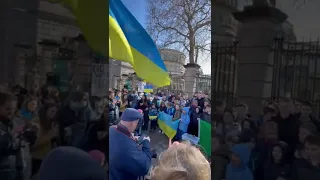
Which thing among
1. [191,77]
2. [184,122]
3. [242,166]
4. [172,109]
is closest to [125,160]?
[242,166]

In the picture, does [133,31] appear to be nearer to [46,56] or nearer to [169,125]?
[46,56]

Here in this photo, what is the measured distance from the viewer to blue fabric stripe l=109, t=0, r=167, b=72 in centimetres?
308

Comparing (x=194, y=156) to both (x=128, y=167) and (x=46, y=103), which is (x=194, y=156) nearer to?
(x=46, y=103)

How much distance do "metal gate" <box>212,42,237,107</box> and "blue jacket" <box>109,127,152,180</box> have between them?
1292mm

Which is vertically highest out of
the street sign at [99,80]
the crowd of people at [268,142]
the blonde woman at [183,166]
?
the street sign at [99,80]

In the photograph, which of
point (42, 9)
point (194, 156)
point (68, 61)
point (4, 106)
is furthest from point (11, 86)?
point (194, 156)

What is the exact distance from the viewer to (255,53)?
1017 millimetres

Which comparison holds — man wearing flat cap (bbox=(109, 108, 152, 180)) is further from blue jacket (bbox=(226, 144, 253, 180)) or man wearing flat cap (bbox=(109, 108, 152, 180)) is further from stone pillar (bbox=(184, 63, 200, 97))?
stone pillar (bbox=(184, 63, 200, 97))

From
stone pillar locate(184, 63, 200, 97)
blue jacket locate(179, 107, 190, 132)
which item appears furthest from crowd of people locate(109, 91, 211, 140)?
stone pillar locate(184, 63, 200, 97)

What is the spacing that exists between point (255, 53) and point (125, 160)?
1.48m

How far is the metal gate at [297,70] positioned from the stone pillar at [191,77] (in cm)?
1257

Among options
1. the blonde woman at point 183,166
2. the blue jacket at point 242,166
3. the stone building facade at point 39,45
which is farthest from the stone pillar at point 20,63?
the blue jacket at point 242,166

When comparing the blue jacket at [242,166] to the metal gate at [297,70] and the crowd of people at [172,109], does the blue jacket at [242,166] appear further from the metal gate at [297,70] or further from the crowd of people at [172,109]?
the crowd of people at [172,109]

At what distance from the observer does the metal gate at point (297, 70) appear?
0.93 meters
